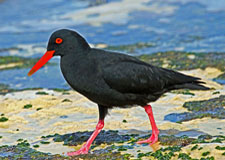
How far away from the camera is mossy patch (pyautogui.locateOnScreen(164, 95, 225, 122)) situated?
7.69 metres

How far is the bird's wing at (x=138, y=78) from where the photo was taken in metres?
5.93

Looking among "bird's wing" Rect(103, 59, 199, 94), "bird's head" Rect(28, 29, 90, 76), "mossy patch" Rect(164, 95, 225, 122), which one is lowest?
"mossy patch" Rect(164, 95, 225, 122)

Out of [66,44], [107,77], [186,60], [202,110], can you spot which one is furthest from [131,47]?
[107,77]

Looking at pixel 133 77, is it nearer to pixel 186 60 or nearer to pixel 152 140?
pixel 152 140

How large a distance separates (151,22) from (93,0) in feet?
17.7

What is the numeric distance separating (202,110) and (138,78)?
7.91ft

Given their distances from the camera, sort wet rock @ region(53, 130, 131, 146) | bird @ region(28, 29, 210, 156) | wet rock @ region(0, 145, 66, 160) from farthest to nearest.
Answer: wet rock @ region(53, 130, 131, 146), wet rock @ region(0, 145, 66, 160), bird @ region(28, 29, 210, 156)

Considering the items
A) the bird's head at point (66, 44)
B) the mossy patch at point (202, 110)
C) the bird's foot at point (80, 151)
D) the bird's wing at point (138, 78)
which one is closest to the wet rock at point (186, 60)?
the mossy patch at point (202, 110)

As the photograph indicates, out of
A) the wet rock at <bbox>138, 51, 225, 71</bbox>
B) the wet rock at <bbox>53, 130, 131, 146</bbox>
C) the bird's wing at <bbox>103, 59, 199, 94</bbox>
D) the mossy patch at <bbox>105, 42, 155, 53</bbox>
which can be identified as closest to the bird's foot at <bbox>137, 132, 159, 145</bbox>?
the wet rock at <bbox>53, 130, 131, 146</bbox>

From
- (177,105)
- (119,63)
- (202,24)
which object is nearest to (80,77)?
(119,63)

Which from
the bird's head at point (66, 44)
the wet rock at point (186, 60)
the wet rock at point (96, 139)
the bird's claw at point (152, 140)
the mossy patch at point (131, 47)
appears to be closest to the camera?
the bird's head at point (66, 44)

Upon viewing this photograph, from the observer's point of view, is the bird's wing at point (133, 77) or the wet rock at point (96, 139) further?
the wet rock at point (96, 139)

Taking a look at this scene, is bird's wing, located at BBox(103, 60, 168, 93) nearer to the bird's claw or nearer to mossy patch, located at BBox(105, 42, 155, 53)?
the bird's claw

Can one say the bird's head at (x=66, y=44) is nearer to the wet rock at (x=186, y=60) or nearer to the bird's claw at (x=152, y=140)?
the bird's claw at (x=152, y=140)
